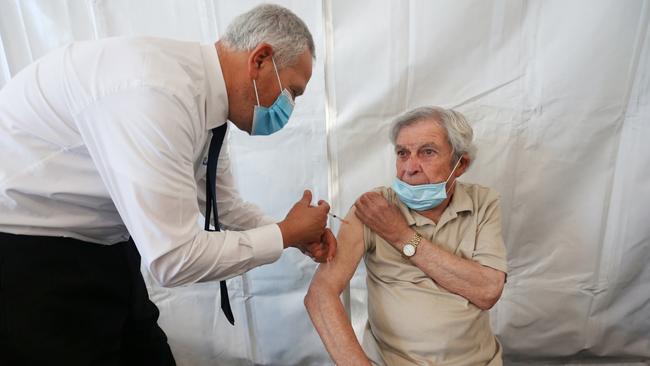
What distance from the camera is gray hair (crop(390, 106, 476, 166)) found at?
138 cm

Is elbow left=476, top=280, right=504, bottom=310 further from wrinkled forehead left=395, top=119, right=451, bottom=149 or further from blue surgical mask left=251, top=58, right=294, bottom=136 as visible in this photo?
blue surgical mask left=251, top=58, right=294, bottom=136

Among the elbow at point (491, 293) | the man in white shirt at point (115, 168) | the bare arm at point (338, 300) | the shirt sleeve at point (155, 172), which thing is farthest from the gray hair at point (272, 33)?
the elbow at point (491, 293)

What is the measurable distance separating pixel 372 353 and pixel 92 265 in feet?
2.84

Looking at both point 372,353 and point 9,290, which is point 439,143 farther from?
point 9,290

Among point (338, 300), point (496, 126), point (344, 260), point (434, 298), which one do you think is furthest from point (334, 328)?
point (496, 126)

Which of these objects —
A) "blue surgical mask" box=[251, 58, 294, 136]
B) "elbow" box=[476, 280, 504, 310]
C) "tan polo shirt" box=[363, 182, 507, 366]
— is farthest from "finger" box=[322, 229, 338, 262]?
"elbow" box=[476, 280, 504, 310]

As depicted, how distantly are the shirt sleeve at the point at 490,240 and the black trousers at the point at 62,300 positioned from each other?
107 centimetres

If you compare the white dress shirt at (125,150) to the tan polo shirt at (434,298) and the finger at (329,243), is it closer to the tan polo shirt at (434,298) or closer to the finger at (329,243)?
the finger at (329,243)

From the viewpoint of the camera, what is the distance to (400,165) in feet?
4.69

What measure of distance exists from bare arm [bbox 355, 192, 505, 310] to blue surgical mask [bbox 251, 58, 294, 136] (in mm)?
421

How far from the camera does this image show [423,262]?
135 centimetres

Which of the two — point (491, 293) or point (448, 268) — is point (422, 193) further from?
point (491, 293)

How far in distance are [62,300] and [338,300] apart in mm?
727

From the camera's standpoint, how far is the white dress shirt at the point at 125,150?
896 millimetres
